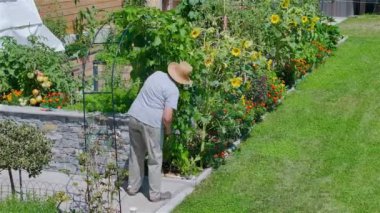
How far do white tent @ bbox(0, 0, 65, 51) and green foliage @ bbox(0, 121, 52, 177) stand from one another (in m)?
5.00

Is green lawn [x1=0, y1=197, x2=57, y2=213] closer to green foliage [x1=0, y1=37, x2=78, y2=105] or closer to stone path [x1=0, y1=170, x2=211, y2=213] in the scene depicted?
stone path [x1=0, y1=170, x2=211, y2=213]

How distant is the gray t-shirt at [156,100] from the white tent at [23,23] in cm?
485

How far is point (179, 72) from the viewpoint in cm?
743

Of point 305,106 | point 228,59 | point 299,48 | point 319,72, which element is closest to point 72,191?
point 228,59

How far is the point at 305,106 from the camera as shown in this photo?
11.3 meters

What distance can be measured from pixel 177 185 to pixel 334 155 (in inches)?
92.7

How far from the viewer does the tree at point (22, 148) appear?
6629 millimetres

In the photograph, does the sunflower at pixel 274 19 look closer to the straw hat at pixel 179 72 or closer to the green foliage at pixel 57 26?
the green foliage at pixel 57 26

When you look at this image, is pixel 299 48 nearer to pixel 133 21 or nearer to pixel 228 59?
pixel 228 59

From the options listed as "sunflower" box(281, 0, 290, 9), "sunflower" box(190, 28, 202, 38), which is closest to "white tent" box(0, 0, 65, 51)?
"sunflower" box(190, 28, 202, 38)

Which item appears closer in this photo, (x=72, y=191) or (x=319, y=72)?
(x=72, y=191)

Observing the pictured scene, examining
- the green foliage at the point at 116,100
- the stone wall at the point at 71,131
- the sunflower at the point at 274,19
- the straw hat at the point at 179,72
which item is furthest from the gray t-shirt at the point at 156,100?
the sunflower at the point at 274,19

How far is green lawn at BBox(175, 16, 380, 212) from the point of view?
24.6 ft

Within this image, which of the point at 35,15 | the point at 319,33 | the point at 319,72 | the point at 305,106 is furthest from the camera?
the point at 319,33
